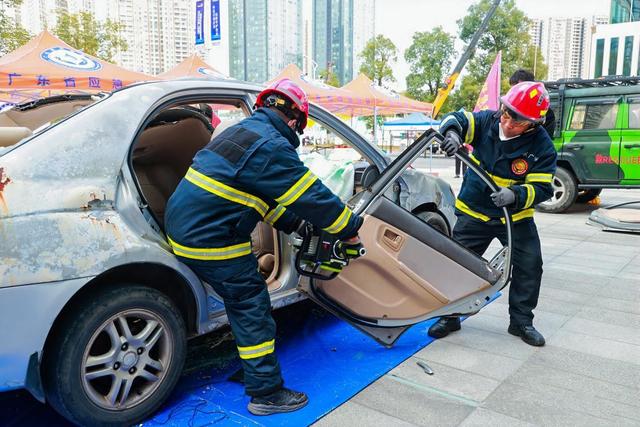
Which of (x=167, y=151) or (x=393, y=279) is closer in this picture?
(x=393, y=279)

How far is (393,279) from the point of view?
10.6 ft

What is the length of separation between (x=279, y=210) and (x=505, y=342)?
6.33ft

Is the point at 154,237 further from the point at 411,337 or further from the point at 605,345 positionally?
the point at 605,345

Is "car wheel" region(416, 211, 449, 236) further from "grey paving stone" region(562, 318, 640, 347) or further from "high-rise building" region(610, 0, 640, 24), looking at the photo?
"high-rise building" region(610, 0, 640, 24)

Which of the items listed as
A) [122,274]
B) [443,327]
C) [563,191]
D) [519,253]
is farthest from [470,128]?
[563,191]

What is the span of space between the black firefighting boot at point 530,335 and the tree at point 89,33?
2530 cm

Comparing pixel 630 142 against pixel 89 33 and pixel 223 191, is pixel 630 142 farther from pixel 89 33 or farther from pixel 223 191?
pixel 89 33

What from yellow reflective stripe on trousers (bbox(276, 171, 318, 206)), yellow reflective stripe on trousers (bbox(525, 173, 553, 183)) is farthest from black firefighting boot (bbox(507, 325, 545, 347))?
yellow reflective stripe on trousers (bbox(276, 171, 318, 206))

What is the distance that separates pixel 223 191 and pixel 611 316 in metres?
3.33

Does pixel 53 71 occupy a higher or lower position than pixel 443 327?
higher

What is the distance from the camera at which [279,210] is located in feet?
9.44

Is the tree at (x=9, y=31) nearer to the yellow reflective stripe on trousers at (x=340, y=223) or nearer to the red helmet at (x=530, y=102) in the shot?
the red helmet at (x=530, y=102)

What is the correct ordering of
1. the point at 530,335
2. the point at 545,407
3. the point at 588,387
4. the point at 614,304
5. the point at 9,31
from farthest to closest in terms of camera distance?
the point at 9,31
the point at 614,304
the point at 530,335
the point at 588,387
the point at 545,407

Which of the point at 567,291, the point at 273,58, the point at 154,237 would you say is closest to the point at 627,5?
the point at 273,58
